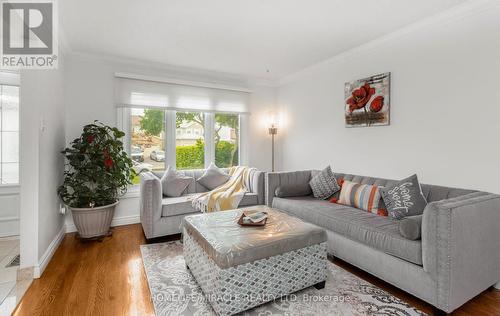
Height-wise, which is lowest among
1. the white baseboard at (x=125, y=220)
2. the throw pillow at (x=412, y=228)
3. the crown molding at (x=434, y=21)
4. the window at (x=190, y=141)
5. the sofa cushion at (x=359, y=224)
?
the white baseboard at (x=125, y=220)

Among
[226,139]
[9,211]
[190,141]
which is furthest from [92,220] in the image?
[226,139]

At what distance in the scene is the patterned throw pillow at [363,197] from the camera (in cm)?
262

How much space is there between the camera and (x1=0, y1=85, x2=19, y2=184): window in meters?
3.18

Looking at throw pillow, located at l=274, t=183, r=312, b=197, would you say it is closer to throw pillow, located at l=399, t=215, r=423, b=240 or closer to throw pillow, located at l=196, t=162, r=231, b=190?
throw pillow, located at l=196, t=162, r=231, b=190

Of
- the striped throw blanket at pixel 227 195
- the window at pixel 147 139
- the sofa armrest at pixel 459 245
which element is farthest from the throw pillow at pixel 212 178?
the sofa armrest at pixel 459 245

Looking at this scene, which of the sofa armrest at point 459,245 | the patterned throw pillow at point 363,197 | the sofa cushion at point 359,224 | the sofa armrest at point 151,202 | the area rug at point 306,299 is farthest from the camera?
the sofa armrest at point 151,202

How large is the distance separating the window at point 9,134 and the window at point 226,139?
2.75m

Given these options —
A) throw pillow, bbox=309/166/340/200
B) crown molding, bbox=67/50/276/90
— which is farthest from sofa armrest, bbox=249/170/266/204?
crown molding, bbox=67/50/276/90

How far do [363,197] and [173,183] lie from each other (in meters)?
2.49

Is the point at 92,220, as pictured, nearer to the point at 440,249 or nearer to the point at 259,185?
the point at 259,185

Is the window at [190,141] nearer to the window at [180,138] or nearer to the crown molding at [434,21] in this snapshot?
the window at [180,138]

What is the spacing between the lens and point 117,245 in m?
3.04

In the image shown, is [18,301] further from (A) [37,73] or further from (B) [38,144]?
(A) [37,73]

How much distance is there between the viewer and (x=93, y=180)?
3146 millimetres
